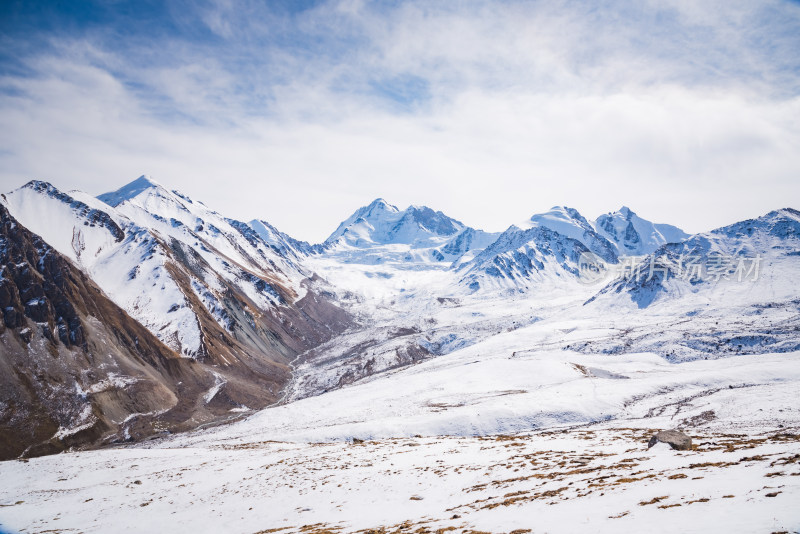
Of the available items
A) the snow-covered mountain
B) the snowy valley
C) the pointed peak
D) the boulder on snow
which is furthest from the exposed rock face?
the boulder on snow

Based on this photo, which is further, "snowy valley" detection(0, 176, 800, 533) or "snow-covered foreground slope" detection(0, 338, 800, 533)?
"snowy valley" detection(0, 176, 800, 533)

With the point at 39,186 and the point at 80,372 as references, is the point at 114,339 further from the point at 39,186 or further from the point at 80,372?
the point at 39,186

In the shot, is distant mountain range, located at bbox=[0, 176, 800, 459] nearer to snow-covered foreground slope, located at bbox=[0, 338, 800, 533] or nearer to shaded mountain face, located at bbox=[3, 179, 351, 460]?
shaded mountain face, located at bbox=[3, 179, 351, 460]

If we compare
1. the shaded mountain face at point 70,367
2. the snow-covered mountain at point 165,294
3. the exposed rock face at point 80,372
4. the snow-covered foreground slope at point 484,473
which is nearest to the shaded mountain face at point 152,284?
the snow-covered mountain at point 165,294

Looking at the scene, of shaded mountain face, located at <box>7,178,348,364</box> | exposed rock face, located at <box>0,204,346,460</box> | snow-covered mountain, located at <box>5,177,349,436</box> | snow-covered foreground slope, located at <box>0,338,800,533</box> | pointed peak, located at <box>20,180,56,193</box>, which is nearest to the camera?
snow-covered foreground slope, located at <box>0,338,800,533</box>

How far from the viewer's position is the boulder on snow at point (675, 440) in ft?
79.9

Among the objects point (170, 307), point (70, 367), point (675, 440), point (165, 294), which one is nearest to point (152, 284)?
point (165, 294)

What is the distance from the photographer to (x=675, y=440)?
2473 centimetres

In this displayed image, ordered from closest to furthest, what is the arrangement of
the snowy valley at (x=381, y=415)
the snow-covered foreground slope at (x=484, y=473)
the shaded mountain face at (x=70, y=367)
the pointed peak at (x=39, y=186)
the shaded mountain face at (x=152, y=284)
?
the snow-covered foreground slope at (x=484, y=473)
the snowy valley at (x=381, y=415)
the shaded mountain face at (x=70, y=367)
the shaded mountain face at (x=152, y=284)
the pointed peak at (x=39, y=186)

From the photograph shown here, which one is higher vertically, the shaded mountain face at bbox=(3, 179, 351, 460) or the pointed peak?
the pointed peak

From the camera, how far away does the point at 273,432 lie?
3002 inches

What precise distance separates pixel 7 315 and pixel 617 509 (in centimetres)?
13079

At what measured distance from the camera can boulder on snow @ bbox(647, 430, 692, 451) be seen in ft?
79.9

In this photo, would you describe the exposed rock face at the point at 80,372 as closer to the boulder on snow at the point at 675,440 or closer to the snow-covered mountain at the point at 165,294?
the snow-covered mountain at the point at 165,294
